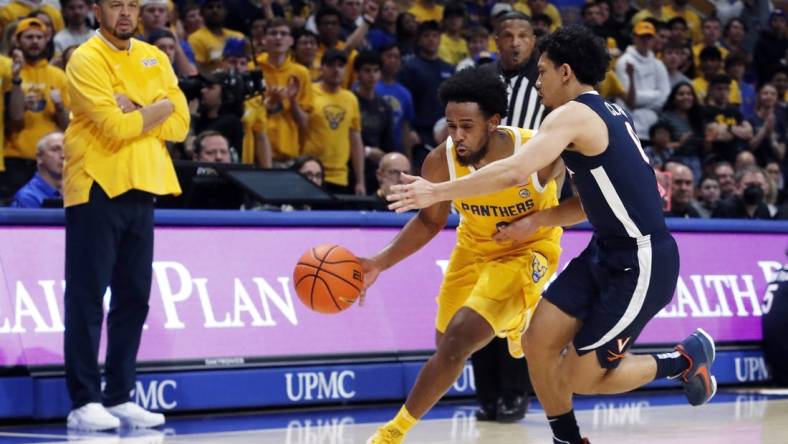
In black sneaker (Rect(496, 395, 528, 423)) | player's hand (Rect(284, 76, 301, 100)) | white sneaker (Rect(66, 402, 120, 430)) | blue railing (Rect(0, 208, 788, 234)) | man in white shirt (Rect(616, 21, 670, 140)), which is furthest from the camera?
man in white shirt (Rect(616, 21, 670, 140))

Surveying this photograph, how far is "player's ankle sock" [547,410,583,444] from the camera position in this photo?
5898 millimetres

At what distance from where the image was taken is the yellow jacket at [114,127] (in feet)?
24.0

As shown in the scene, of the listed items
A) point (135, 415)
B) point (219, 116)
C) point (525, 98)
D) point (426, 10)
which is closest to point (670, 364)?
point (525, 98)

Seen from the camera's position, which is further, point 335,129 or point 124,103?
point 335,129

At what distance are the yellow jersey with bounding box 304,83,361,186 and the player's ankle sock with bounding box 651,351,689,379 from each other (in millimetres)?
5733

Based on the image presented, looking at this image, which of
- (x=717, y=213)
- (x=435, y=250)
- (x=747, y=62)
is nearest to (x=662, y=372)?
(x=435, y=250)

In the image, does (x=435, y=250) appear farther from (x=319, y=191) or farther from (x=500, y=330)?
(x=500, y=330)

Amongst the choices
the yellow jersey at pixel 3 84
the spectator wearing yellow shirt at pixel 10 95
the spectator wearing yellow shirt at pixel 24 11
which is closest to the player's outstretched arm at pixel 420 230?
the spectator wearing yellow shirt at pixel 10 95

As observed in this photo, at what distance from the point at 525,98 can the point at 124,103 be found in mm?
2429

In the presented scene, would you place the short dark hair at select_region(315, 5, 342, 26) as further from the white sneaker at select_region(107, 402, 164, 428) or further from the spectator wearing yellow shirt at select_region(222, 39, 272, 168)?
the white sneaker at select_region(107, 402, 164, 428)

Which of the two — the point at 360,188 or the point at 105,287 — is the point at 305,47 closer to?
the point at 360,188

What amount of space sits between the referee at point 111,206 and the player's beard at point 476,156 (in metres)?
1.98

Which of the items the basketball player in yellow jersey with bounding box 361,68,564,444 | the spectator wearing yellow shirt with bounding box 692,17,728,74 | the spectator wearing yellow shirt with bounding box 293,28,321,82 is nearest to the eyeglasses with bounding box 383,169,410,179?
the spectator wearing yellow shirt with bounding box 293,28,321,82

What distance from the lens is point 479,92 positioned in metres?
6.26
